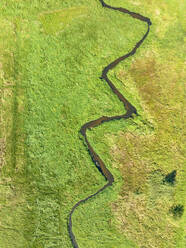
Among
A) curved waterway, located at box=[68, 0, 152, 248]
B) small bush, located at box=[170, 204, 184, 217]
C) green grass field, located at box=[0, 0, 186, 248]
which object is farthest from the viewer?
curved waterway, located at box=[68, 0, 152, 248]

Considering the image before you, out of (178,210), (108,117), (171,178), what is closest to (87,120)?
(108,117)

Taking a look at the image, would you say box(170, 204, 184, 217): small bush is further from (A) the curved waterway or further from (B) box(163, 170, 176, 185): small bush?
(A) the curved waterway

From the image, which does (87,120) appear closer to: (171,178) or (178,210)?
(171,178)

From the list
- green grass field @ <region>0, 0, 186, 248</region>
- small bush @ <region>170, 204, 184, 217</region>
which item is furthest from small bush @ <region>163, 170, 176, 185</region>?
small bush @ <region>170, 204, 184, 217</region>

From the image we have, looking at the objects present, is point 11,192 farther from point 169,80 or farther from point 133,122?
point 169,80

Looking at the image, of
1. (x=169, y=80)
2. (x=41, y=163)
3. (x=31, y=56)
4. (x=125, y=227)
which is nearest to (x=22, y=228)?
(x=41, y=163)

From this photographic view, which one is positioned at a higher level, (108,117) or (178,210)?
(108,117)

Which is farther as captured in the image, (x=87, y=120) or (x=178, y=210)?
(x=87, y=120)

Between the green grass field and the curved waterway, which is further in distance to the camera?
the curved waterway
